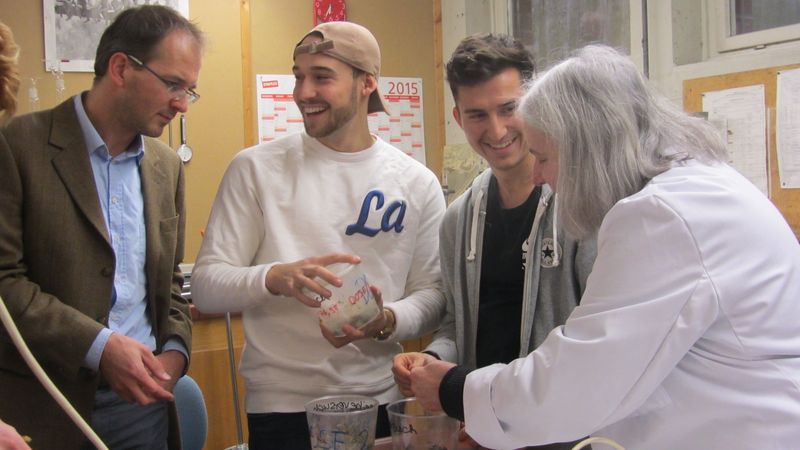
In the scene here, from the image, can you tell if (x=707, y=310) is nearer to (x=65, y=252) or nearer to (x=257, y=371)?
(x=257, y=371)

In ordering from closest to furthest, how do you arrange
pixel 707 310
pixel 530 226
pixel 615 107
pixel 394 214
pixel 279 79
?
pixel 707 310
pixel 615 107
pixel 530 226
pixel 394 214
pixel 279 79

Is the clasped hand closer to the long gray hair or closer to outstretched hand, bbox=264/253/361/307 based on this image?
outstretched hand, bbox=264/253/361/307

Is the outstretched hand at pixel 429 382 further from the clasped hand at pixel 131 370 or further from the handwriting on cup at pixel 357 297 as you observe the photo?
the clasped hand at pixel 131 370

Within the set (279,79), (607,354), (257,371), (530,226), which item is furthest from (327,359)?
(279,79)

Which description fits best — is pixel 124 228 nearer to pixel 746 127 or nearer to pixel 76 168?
pixel 76 168

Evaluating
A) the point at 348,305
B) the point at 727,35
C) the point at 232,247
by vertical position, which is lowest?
the point at 348,305

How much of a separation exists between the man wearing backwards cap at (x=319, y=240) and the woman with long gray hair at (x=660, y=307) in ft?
1.77

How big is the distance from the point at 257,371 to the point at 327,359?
0.17m

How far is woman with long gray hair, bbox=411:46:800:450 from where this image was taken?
107 cm

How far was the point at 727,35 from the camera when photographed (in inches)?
109

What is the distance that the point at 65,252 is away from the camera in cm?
167

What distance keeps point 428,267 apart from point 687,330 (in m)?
0.89

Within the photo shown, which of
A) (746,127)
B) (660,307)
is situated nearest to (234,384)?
(746,127)

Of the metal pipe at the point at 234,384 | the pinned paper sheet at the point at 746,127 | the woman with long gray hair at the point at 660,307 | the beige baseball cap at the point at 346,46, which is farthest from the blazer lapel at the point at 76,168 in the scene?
the pinned paper sheet at the point at 746,127
